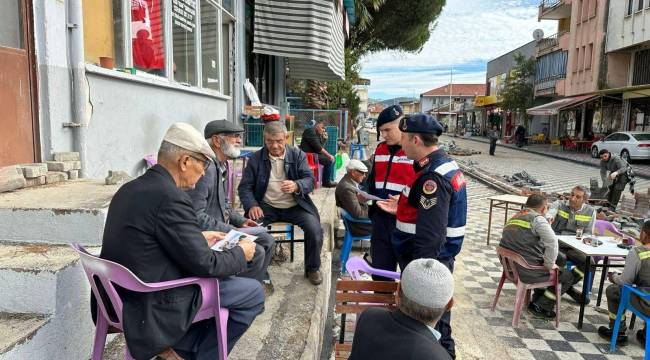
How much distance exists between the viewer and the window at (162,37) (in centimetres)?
420

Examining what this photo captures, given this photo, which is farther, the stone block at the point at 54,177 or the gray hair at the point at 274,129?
the gray hair at the point at 274,129

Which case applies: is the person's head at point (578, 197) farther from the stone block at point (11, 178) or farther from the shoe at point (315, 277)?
the stone block at point (11, 178)

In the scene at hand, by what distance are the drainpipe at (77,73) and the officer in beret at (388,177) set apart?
230cm

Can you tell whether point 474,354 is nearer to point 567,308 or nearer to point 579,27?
point 567,308

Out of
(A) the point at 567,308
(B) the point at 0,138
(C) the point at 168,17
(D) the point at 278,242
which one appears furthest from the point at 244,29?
(A) the point at 567,308

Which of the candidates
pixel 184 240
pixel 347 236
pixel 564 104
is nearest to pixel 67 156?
pixel 184 240

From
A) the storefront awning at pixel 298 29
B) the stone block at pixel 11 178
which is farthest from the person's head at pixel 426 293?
the storefront awning at pixel 298 29

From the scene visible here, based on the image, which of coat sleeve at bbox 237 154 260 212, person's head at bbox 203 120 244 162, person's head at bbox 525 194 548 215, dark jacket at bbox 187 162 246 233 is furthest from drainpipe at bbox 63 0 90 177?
person's head at bbox 525 194 548 215

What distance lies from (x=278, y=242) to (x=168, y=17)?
2.91 m

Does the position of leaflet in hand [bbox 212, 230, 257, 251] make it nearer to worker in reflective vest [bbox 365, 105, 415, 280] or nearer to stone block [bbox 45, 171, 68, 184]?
worker in reflective vest [bbox 365, 105, 415, 280]

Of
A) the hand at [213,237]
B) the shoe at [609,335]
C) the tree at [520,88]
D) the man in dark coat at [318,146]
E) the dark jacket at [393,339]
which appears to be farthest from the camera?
the tree at [520,88]

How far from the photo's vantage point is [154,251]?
77.4 inches

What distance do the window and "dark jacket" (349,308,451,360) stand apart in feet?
10.9

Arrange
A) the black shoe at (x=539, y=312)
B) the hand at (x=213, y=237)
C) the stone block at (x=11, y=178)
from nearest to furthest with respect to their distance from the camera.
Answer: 1. the hand at (x=213, y=237)
2. the stone block at (x=11, y=178)
3. the black shoe at (x=539, y=312)
